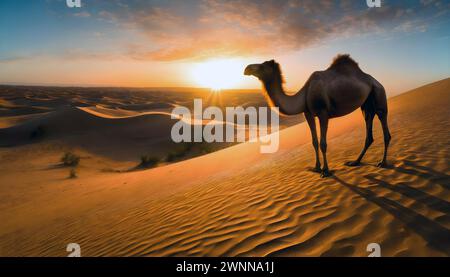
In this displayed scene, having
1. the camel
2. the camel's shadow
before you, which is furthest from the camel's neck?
the camel's shadow

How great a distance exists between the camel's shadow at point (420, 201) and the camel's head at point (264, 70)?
8.32ft

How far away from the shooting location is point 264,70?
5.77 meters

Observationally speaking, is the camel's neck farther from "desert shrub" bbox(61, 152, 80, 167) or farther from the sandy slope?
"desert shrub" bbox(61, 152, 80, 167)

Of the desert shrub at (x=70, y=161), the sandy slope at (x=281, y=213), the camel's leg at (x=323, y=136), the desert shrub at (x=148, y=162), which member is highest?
the camel's leg at (x=323, y=136)

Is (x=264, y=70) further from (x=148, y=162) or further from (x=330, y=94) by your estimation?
(x=148, y=162)

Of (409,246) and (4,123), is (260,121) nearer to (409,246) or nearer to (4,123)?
(4,123)

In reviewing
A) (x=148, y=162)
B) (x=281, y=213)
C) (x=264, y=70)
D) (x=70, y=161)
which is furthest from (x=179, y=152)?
(x=281, y=213)

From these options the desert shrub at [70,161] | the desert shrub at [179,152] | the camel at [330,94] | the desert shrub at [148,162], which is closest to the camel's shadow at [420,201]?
the camel at [330,94]

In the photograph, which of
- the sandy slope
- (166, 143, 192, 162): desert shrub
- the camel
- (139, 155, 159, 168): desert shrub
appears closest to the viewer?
the sandy slope

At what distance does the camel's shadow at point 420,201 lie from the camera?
2965mm

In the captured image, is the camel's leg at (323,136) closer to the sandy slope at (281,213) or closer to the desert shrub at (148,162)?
the sandy slope at (281,213)

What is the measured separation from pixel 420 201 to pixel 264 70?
12.0ft

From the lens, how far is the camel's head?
5.71m

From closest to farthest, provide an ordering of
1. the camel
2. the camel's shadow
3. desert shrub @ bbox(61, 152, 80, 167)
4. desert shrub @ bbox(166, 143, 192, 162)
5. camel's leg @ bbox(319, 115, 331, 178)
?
the camel's shadow < the camel < camel's leg @ bbox(319, 115, 331, 178) < desert shrub @ bbox(61, 152, 80, 167) < desert shrub @ bbox(166, 143, 192, 162)
